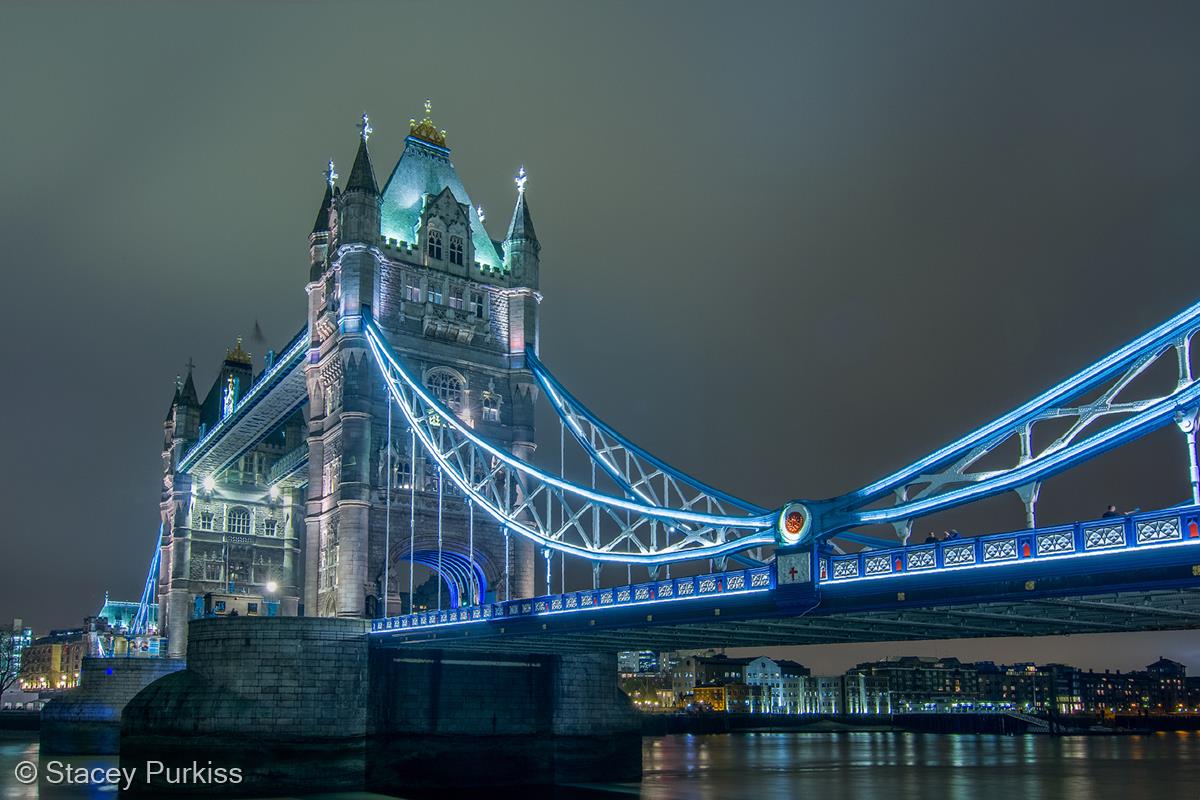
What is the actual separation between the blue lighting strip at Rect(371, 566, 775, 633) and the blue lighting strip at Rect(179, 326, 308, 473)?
20.7 m

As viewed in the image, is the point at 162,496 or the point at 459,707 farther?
the point at 162,496

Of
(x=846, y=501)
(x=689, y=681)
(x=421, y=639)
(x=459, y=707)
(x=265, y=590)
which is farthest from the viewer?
(x=689, y=681)

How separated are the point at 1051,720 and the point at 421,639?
11857 centimetres

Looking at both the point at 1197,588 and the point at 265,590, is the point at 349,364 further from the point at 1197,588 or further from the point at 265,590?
the point at 1197,588

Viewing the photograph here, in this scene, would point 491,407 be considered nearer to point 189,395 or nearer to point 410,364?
point 410,364

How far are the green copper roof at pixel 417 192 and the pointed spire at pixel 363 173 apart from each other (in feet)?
4.33

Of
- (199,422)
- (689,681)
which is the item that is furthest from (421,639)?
(689,681)

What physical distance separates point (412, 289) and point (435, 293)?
1.03 metres

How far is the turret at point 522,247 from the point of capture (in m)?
54.8

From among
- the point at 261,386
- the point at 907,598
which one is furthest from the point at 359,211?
the point at 907,598

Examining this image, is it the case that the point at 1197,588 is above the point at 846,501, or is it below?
below

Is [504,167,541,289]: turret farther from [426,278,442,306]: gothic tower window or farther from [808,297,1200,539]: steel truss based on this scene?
[808,297,1200,539]: steel truss

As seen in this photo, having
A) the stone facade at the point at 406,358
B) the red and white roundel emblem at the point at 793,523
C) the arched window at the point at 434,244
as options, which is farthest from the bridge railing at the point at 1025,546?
the arched window at the point at 434,244

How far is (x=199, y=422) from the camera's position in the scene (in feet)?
265
